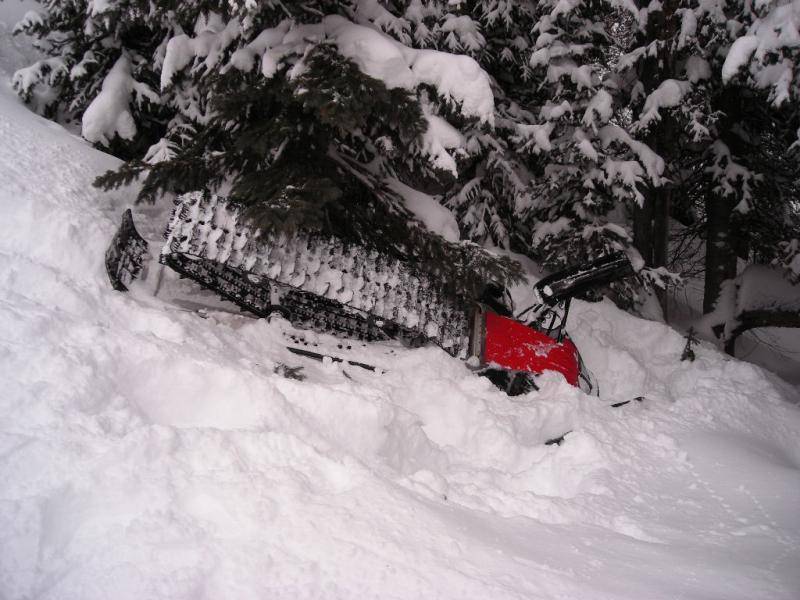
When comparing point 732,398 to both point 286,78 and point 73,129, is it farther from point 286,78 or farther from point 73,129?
point 73,129

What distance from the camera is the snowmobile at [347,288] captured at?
4.23 m

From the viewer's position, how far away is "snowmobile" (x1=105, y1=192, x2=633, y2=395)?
423 cm

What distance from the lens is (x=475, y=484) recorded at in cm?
310

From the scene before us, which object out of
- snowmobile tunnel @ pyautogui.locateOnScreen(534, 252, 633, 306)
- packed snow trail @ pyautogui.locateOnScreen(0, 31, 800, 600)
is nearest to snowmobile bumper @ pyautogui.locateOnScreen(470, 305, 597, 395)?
packed snow trail @ pyautogui.locateOnScreen(0, 31, 800, 600)

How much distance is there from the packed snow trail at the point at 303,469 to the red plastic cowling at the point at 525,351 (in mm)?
229

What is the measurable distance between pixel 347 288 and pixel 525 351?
1.98 metres

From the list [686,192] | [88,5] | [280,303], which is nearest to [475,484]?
[280,303]

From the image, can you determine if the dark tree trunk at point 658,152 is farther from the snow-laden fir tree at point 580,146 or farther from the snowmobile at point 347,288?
the snowmobile at point 347,288

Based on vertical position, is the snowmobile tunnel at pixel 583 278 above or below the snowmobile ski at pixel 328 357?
above

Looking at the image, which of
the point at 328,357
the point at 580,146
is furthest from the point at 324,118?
the point at 580,146

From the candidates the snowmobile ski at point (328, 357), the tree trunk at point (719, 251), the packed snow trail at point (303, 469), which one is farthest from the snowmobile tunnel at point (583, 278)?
the tree trunk at point (719, 251)

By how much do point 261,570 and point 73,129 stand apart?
8.93 m

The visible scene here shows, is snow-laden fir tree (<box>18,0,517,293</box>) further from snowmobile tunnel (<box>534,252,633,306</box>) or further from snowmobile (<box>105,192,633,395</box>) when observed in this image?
snowmobile tunnel (<box>534,252,633,306</box>)

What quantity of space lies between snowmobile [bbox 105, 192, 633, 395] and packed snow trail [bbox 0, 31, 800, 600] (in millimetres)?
288
